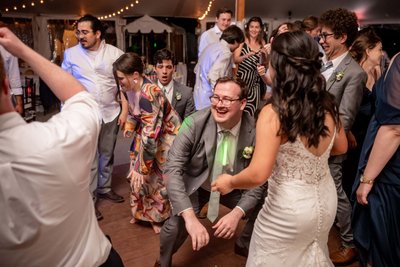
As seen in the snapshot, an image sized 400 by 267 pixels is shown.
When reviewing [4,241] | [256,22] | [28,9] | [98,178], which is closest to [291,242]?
[4,241]

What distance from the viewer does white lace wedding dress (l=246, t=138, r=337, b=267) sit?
1502 mm

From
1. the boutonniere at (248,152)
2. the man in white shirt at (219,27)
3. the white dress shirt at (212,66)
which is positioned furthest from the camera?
the man in white shirt at (219,27)

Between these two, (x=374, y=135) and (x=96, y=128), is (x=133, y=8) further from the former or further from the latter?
(x=96, y=128)

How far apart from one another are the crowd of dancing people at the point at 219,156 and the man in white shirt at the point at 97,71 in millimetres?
11

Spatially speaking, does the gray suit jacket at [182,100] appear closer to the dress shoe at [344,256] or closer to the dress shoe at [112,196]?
the dress shoe at [112,196]

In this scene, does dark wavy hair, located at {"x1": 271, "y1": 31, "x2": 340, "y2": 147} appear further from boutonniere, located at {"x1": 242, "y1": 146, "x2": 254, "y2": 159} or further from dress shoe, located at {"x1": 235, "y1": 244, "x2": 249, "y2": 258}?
dress shoe, located at {"x1": 235, "y1": 244, "x2": 249, "y2": 258}

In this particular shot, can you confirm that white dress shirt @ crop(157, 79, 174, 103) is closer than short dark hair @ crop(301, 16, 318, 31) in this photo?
Yes

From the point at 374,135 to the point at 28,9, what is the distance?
7081mm

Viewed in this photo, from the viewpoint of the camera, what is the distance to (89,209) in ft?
3.67

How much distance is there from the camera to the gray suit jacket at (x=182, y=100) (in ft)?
9.95

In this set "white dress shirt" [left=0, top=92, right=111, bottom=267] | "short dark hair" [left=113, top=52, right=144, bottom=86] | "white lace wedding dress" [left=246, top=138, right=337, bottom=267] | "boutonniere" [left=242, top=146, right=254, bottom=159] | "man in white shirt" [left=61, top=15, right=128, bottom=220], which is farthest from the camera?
"man in white shirt" [left=61, top=15, right=128, bottom=220]

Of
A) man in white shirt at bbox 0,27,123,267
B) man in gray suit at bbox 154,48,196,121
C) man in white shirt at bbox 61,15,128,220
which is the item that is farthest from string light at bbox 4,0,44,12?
man in white shirt at bbox 0,27,123,267

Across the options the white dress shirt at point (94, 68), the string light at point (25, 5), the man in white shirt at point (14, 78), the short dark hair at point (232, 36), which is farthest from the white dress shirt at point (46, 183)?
the string light at point (25, 5)

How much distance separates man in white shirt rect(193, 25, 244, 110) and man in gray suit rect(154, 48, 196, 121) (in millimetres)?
538
